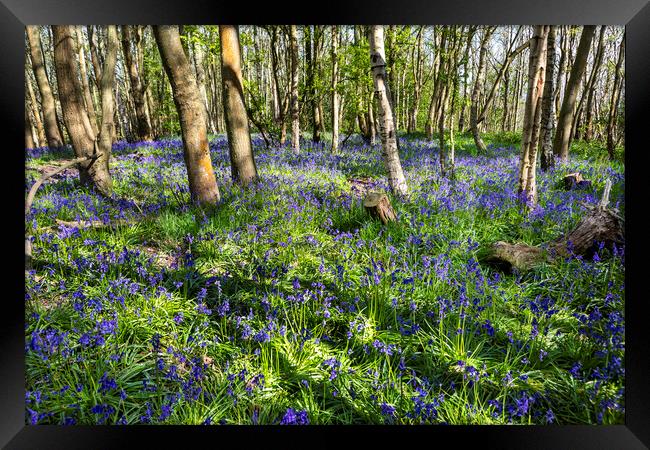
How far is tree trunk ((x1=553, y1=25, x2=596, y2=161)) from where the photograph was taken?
695cm

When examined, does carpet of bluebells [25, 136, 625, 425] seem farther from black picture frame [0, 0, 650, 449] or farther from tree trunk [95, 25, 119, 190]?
tree trunk [95, 25, 119, 190]

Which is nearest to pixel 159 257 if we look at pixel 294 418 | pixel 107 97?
pixel 294 418

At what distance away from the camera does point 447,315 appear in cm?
266

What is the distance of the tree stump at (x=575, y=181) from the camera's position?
5148 millimetres

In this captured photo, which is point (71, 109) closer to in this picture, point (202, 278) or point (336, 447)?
point (202, 278)

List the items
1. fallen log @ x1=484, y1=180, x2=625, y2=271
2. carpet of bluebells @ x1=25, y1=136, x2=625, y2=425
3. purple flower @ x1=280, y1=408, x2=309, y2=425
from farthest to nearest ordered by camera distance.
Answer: fallen log @ x1=484, y1=180, x2=625, y2=271 < carpet of bluebells @ x1=25, y1=136, x2=625, y2=425 < purple flower @ x1=280, y1=408, x2=309, y2=425

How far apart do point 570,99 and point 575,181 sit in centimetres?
299

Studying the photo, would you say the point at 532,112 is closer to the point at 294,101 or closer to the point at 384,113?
the point at 384,113

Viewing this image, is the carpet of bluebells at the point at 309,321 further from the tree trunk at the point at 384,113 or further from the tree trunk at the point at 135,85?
the tree trunk at the point at 135,85

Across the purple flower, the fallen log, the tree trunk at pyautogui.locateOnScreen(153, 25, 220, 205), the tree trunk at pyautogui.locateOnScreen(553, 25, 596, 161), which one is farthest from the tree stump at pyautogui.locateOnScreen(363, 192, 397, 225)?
the tree trunk at pyautogui.locateOnScreen(553, 25, 596, 161)

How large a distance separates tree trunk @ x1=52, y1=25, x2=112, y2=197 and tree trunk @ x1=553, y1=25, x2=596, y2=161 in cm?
807

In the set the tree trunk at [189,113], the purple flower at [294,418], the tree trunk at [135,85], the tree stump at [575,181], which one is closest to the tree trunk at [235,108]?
the tree trunk at [189,113]
